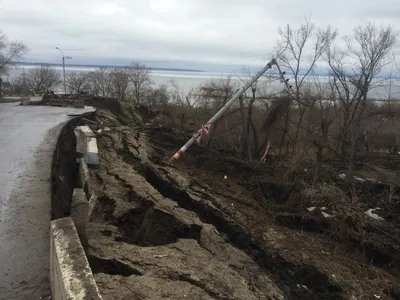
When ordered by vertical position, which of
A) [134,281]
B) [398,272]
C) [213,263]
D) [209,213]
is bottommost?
[398,272]

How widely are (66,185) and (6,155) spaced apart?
2032 mm

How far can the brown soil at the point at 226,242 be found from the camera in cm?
576

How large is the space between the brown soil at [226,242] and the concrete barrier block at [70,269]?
1.26 metres

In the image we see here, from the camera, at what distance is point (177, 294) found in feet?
16.7

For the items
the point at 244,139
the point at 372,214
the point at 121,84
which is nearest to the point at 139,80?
the point at 121,84

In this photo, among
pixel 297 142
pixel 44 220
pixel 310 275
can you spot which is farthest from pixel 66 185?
pixel 297 142

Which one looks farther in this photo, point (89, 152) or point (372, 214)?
point (372, 214)

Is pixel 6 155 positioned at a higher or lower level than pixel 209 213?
higher

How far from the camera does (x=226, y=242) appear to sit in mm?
8805

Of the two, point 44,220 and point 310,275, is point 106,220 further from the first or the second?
point 310,275

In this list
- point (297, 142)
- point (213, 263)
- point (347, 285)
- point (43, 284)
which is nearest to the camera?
point (43, 284)

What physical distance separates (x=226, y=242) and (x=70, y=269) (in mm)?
6042

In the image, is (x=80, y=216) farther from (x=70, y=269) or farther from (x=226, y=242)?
(x=226, y=242)

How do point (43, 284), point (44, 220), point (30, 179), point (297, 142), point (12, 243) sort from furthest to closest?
1. point (297, 142)
2. point (30, 179)
3. point (44, 220)
4. point (12, 243)
5. point (43, 284)
